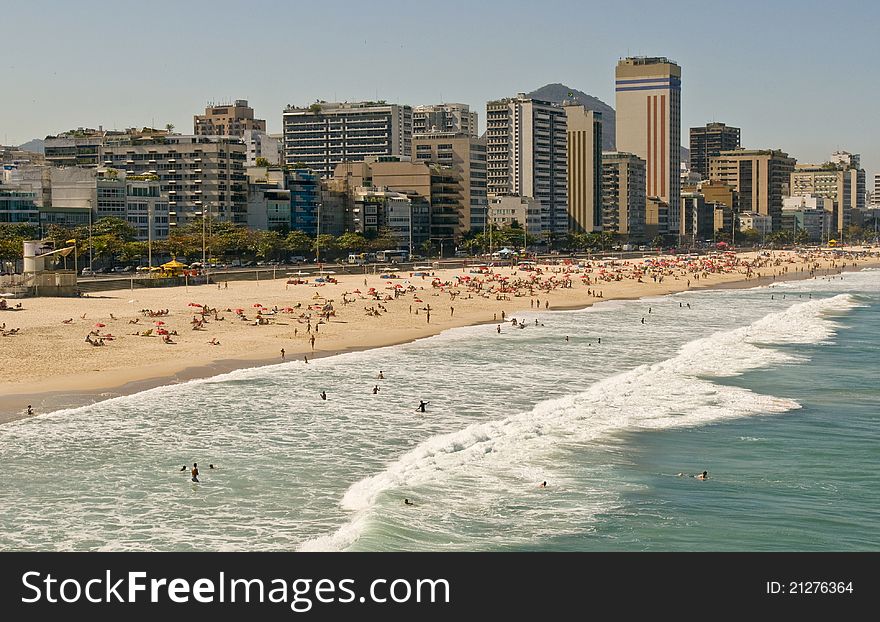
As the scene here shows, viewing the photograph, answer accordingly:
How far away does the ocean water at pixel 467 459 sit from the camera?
28.4 m

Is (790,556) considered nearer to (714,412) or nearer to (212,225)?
(714,412)

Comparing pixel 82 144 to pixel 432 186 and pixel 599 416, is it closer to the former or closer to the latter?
pixel 432 186

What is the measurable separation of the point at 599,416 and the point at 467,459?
28.5 feet

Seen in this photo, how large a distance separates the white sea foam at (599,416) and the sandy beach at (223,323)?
1603cm

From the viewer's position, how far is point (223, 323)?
70.8m

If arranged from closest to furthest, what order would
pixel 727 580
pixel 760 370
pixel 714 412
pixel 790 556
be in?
pixel 727 580 < pixel 790 556 < pixel 714 412 < pixel 760 370

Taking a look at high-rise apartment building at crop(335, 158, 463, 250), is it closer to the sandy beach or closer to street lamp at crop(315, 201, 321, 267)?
street lamp at crop(315, 201, 321, 267)

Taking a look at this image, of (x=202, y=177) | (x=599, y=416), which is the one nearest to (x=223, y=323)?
(x=599, y=416)

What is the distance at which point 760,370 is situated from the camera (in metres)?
55.7

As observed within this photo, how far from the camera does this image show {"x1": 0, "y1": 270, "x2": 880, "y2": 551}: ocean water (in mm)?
28438

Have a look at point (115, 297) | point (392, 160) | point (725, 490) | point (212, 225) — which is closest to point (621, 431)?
point (725, 490)

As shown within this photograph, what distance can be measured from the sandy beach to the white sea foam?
16035 mm

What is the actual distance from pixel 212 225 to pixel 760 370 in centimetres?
9797

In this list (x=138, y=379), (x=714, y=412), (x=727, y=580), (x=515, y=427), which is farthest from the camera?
(x=138, y=379)
